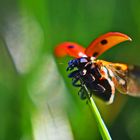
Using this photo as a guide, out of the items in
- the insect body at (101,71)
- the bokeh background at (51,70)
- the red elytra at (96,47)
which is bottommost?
the bokeh background at (51,70)

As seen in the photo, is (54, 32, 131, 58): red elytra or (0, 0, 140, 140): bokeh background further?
(0, 0, 140, 140): bokeh background

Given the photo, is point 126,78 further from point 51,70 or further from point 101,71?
point 51,70

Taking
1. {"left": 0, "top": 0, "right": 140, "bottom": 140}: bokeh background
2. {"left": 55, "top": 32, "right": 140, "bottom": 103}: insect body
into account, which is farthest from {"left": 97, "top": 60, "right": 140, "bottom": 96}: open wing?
{"left": 0, "top": 0, "right": 140, "bottom": 140}: bokeh background

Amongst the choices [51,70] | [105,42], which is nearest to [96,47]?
[105,42]

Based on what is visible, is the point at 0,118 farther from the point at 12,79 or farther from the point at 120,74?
the point at 120,74

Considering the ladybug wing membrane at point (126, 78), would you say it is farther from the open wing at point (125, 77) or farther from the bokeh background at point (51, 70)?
the bokeh background at point (51, 70)

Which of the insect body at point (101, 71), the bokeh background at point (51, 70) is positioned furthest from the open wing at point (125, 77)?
the bokeh background at point (51, 70)

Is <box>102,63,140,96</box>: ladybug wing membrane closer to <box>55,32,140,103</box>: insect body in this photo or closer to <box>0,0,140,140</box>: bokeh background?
<box>55,32,140,103</box>: insect body
